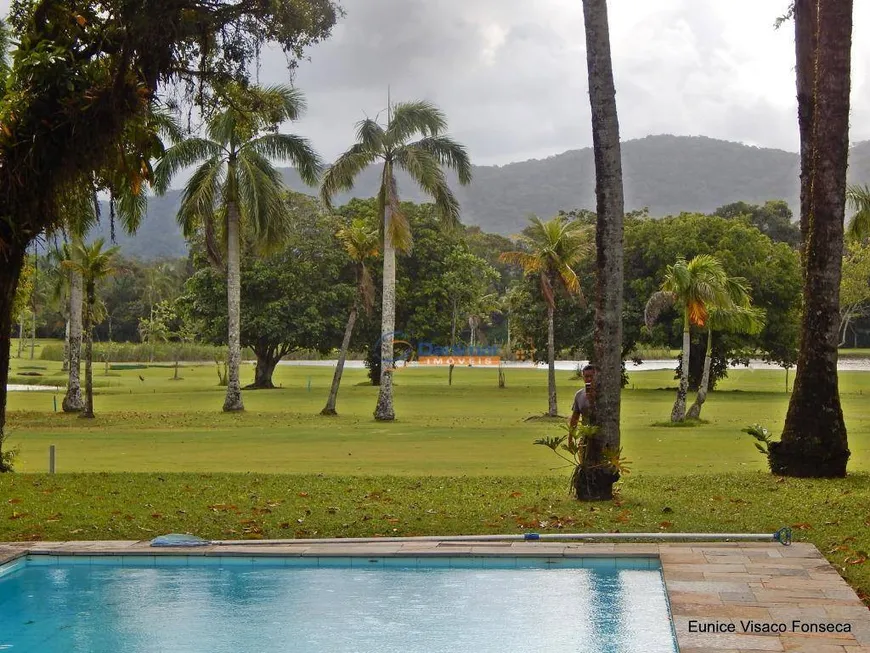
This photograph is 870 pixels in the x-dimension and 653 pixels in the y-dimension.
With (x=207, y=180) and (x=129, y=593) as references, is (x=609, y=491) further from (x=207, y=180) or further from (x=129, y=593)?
(x=207, y=180)

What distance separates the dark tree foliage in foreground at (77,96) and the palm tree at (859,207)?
1374cm

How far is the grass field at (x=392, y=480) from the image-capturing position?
11.5m

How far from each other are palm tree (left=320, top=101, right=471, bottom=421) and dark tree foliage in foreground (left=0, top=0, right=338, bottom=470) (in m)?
17.9

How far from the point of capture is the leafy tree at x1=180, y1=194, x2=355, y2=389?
51594 mm

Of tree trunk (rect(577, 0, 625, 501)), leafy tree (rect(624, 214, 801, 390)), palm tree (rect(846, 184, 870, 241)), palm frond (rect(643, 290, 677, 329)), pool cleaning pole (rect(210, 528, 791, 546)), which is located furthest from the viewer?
leafy tree (rect(624, 214, 801, 390))

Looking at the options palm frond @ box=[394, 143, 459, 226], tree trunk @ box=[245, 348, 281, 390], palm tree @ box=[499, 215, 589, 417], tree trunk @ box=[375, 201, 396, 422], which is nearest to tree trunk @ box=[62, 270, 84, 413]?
tree trunk @ box=[375, 201, 396, 422]

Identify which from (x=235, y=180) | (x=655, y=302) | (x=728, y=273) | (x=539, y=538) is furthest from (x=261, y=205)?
(x=539, y=538)

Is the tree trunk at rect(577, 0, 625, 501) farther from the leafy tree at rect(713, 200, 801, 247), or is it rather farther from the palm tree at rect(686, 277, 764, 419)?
the leafy tree at rect(713, 200, 801, 247)

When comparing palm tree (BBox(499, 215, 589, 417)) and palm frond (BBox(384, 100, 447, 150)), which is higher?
palm frond (BBox(384, 100, 447, 150))

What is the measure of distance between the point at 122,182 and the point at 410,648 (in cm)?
974

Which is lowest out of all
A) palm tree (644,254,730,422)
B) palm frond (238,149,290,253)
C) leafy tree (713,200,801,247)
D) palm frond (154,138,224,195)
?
palm tree (644,254,730,422)

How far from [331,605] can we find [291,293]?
44.0 m

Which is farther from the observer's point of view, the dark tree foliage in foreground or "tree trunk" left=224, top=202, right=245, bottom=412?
"tree trunk" left=224, top=202, right=245, bottom=412

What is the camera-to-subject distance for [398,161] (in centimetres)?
3434
